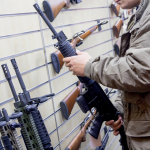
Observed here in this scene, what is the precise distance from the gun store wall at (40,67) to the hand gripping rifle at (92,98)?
22cm

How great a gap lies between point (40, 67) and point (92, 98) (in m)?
0.47

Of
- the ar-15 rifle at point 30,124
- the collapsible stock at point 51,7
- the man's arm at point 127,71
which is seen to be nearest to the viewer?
the man's arm at point 127,71

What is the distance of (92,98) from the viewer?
1.30 m

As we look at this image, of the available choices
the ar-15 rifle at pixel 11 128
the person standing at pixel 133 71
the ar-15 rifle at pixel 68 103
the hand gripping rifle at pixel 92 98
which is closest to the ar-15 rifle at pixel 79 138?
the ar-15 rifle at pixel 68 103

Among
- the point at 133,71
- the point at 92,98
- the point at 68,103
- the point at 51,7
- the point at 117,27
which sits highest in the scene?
the point at 51,7

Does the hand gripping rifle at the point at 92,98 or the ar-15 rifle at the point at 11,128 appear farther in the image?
the hand gripping rifle at the point at 92,98

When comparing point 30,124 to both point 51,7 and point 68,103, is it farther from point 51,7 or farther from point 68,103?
point 51,7

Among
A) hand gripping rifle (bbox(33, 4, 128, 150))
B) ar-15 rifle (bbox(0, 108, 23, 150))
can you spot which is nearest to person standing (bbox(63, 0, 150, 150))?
hand gripping rifle (bbox(33, 4, 128, 150))

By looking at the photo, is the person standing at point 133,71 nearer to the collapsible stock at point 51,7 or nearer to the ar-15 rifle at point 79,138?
the collapsible stock at point 51,7

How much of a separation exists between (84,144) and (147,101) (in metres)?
1.22

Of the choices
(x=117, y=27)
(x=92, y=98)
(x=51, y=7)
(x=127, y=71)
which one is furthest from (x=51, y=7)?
(x=117, y=27)

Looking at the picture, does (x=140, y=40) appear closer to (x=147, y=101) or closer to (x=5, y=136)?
(x=147, y=101)

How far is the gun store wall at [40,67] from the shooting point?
0.99 m

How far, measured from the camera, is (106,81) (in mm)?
918
